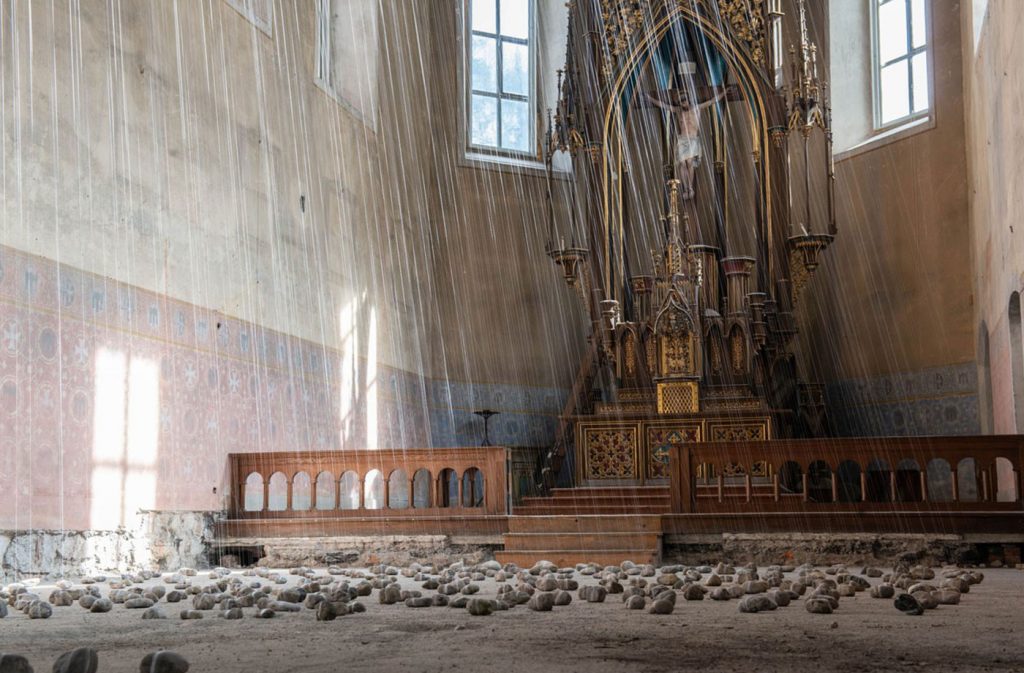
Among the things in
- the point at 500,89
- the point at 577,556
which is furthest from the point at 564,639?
the point at 500,89

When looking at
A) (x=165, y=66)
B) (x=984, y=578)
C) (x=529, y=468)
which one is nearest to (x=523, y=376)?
(x=529, y=468)

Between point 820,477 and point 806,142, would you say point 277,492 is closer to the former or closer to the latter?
point 820,477

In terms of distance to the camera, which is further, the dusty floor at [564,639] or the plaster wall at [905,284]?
the plaster wall at [905,284]

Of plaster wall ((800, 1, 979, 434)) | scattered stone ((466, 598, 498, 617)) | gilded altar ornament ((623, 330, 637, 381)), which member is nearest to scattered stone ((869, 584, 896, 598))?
scattered stone ((466, 598, 498, 617))

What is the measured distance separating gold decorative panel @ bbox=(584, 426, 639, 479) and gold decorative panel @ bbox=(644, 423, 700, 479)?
6.2 inches

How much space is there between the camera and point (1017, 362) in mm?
10469

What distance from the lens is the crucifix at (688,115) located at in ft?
47.7

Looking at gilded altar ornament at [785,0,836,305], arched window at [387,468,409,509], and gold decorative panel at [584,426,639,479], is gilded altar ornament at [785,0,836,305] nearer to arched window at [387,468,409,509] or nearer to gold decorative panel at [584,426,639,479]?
gold decorative panel at [584,426,639,479]

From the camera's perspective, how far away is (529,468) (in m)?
15.6

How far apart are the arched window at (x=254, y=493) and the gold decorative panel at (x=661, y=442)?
421 cm

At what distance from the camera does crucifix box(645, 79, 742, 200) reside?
1454 centimetres

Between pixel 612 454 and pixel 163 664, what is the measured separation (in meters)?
10.0

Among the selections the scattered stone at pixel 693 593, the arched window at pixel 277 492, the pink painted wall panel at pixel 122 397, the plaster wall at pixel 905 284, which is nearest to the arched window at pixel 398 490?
the pink painted wall panel at pixel 122 397

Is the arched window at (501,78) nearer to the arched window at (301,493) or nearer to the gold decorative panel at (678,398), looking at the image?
the gold decorative panel at (678,398)
